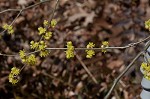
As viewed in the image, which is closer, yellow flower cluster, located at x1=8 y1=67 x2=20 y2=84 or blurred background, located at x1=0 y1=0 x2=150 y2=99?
yellow flower cluster, located at x1=8 y1=67 x2=20 y2=84

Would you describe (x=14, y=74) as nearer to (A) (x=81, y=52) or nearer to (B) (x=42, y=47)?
(B) (x=42, y=47)

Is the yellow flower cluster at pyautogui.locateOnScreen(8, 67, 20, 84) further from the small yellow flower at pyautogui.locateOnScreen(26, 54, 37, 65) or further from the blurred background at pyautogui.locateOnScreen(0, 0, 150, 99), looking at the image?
the blurred background at pyautogui.locateOnScreen(0, 0, 150, 99)

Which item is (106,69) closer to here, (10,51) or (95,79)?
(95,79)

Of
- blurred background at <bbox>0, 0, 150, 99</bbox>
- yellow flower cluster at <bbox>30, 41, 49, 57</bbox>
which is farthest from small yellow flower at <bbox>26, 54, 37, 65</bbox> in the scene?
blurred background at <bbox>0, 0, 150, 99</bbox>

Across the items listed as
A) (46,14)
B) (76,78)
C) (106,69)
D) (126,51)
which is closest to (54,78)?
(76,78)

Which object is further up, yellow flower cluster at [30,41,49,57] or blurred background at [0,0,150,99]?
blurred background at [0,0,150,99]

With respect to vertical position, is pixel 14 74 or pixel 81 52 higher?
pixel 81 52

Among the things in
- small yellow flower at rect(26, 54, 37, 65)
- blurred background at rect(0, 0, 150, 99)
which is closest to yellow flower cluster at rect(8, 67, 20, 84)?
small yellow flower at rect(26, 54, 37, 65)

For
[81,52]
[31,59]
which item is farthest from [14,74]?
[81,52]
